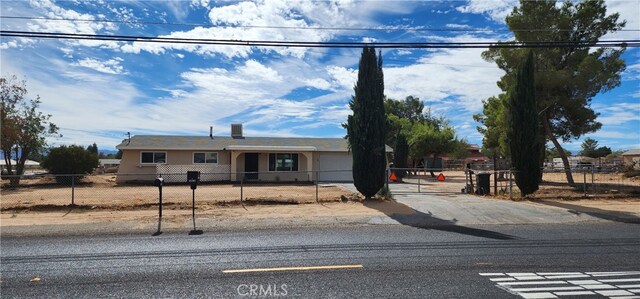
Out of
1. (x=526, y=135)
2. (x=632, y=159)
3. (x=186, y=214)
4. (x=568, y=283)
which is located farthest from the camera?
(x=632, y=159)

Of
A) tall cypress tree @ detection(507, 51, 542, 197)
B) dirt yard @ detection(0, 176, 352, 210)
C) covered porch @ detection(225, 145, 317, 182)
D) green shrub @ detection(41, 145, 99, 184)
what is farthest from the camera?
covered porch @ detection(225, 145, 317, 182)

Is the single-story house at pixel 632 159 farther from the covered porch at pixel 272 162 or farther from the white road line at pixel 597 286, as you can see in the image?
the white road line at pixel 597 286

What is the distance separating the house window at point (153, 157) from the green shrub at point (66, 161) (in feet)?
12.8

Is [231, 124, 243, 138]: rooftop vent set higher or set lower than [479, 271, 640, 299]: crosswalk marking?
higher

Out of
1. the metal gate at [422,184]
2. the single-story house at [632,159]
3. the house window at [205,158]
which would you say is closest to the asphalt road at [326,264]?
the metal gate at [422,184]

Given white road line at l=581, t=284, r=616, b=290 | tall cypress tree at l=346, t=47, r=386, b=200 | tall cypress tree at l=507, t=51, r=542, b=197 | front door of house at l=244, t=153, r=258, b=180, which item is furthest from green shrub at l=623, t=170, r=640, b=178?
white road line at l=581, t=284, r=616, b=290

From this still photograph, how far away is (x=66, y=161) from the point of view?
28547mm

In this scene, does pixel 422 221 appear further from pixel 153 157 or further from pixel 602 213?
pixel 153 157

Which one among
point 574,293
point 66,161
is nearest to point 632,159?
point 574,293

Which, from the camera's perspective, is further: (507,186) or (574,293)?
(507,186)

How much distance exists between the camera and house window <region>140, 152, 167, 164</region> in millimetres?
29250

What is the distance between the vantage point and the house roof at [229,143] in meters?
29.4

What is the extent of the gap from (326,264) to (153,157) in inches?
1002

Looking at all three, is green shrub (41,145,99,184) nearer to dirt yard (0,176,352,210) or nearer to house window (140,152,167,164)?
dirt yard (0,176,352,210)
